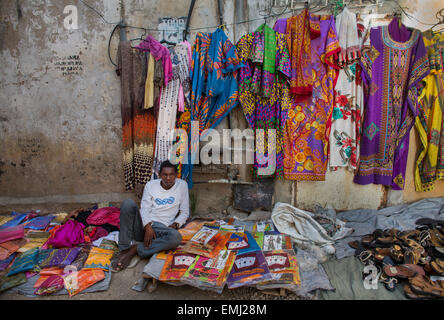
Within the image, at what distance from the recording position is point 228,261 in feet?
7.47

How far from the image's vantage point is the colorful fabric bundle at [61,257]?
2443mm

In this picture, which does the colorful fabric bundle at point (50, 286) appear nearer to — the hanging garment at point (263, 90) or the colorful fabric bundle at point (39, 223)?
the colorful fabric bundle at point (39, 223)

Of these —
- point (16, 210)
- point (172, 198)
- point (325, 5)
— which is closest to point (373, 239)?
point (172, 198)

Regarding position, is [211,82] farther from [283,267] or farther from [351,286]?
[351,286]

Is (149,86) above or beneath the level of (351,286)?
above

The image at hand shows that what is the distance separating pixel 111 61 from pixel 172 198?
201cm

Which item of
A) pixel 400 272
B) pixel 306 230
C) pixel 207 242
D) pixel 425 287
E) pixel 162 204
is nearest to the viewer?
pixel 425 287

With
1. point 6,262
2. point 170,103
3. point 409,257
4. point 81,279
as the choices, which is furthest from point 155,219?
point 409,257

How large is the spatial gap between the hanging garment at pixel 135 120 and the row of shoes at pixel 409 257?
2.50 m

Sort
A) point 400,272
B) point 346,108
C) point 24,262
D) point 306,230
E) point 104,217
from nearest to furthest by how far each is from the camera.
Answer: point 400,272
point 24,262
point 306,230
point 346,108
point 104,217

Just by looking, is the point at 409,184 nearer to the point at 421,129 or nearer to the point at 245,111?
the point at 421,129

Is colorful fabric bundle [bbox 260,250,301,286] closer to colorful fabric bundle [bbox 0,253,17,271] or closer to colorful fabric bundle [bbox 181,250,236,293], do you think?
colorful fabric bundle [bbox 181,250,236,293]

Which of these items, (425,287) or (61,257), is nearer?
(425,287)

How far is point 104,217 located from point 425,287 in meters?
3.25
